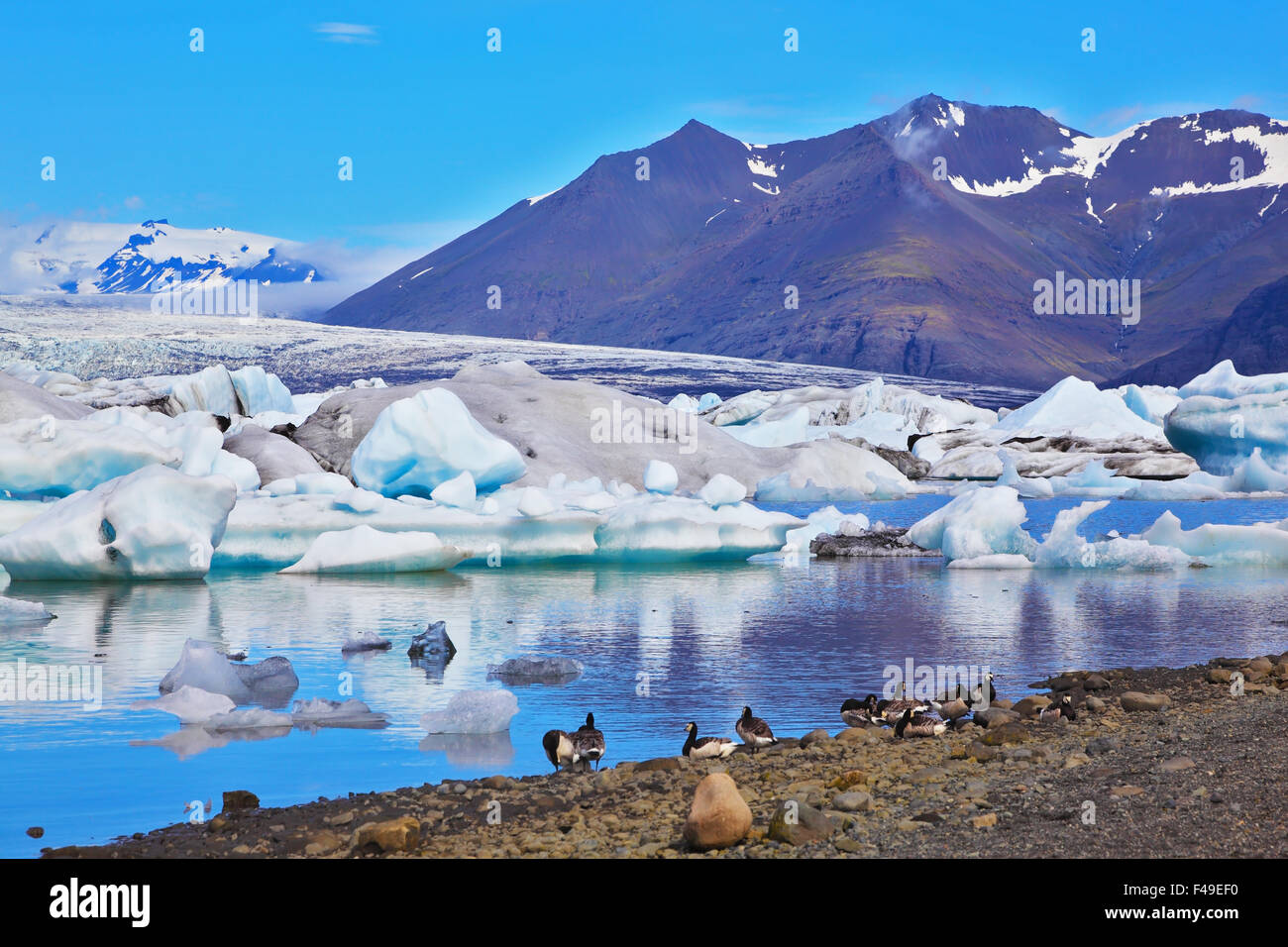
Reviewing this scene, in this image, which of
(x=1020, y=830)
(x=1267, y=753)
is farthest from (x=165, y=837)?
(x=1267, y=753)

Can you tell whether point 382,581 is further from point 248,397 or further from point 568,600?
point 248,397

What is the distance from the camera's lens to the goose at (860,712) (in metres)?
8.01

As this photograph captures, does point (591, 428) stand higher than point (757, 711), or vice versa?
point (591, 428)

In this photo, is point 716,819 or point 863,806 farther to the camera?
point 863,806

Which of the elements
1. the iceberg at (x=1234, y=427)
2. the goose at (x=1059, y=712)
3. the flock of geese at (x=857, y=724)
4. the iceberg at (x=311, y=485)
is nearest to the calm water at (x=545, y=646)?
the flock of geese at (x=857, y=724)

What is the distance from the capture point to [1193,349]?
5108 inches

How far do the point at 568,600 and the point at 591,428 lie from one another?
14.6 m

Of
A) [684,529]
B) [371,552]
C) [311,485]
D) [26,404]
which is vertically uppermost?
[26,404]

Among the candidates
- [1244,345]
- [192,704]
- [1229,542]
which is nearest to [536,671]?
[192,704]

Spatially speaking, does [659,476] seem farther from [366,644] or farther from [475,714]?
[475,714]

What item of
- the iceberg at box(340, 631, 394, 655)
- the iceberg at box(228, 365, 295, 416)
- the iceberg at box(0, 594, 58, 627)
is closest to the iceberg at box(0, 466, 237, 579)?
the iceberg at box(0, 594, 58, 627)

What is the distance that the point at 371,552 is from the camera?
659 inches

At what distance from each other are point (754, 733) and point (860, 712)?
101 cm

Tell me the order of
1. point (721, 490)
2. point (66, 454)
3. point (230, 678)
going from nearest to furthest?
point (230, 678), point (66, 454), point (721, 490)
